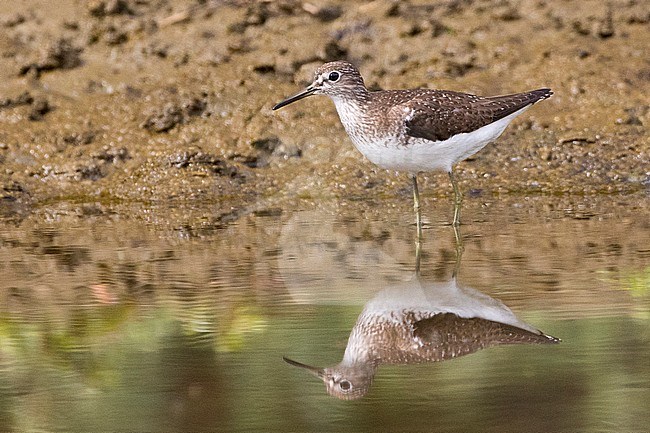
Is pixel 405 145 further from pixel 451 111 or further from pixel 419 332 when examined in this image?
pixel 419 332

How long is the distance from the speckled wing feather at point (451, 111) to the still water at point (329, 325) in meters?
0.70

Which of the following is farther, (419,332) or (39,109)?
(39,109)

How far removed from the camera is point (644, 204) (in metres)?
8.66

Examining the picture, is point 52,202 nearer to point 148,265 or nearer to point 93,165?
point 93,165

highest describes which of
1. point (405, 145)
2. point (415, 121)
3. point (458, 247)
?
point (415, 121)

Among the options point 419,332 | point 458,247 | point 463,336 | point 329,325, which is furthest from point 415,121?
point 463,336

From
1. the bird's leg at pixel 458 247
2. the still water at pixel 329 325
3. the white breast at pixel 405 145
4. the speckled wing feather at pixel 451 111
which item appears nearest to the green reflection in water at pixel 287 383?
the still water at pixel 329 325

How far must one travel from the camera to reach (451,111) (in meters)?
8.38

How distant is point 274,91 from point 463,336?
21.1 ft

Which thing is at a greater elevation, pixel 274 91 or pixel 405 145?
pixel 274 91

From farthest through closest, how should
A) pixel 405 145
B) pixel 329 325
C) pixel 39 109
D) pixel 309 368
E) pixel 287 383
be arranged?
pixel 39 109 → pixel 405 145 → pixel 329 325 → pixel 309 368 → pixel 287 383

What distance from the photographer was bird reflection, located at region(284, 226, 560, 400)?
14.9ft

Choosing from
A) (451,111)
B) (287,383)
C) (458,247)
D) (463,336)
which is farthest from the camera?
(451,111)

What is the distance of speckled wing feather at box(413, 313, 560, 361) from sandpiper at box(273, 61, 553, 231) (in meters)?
2.69
